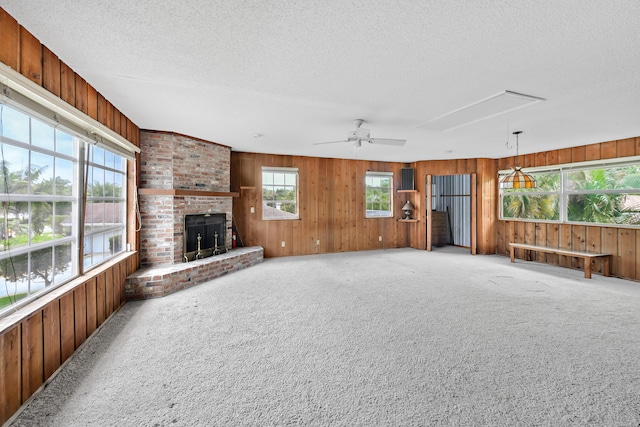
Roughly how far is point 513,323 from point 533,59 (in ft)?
8.41

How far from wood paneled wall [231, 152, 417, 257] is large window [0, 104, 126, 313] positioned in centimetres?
318

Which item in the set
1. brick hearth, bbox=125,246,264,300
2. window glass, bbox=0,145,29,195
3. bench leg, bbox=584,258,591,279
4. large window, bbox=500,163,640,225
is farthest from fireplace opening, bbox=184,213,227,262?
large window, bbox=500,163,640,225

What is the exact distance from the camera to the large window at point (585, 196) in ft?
15.7

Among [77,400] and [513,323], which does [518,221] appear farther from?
[77,400]

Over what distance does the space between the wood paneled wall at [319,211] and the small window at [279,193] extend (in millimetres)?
119

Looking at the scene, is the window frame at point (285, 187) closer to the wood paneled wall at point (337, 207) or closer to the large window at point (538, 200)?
the wood paneled wall at point (337, 207)

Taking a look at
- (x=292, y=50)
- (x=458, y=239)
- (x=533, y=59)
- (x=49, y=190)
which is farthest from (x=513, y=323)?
(x=458, y=239)

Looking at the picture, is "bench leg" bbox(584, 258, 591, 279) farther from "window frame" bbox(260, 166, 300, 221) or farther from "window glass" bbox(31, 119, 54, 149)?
"window glass" bbox(31, 119, 54, 149)

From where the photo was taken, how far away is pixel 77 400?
6.00ft

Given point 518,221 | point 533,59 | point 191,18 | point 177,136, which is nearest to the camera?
point 191,18

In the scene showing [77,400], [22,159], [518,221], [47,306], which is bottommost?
[77,400]

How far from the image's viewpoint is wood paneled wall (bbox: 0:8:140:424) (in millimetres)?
1694

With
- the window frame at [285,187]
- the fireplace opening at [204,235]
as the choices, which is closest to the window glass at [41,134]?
the fireplace opening at [204,235]

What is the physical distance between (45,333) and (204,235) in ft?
10.2
